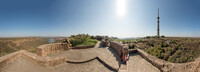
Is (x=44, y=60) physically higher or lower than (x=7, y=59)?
lower

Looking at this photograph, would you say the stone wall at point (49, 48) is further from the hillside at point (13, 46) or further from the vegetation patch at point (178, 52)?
the hillside at point (13, 46)

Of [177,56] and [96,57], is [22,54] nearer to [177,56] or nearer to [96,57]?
[96,57]

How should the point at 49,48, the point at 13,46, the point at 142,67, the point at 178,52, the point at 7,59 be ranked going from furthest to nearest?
1. the point at 13,46
2. the point at 178,52
3. the point at 49,48
4. the point at 7,59
5. the point at 142,67

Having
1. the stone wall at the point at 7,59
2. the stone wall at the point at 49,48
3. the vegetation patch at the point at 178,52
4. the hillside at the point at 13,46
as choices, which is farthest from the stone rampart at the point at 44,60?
the hillside at the point at 13,46

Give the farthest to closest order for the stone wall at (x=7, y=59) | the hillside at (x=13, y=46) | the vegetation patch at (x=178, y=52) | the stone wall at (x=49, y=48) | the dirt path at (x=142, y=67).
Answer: the hillside at (x=13, y=46) < the vegetation patch at (x=178, y=52) < the stone wall at (x=49, y=48) < the stone wall at (x=7, y=59) < the dirt path at (x=142, y=67)

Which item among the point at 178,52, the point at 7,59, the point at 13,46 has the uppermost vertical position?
the point at 7,59

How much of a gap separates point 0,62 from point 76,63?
530cm

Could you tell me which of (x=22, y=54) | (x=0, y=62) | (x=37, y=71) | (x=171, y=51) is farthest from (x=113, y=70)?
(x=171, y=51)

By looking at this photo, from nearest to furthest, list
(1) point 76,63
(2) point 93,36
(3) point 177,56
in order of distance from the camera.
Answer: (1) point 76,63
(3) point 177,56
(2) point 93,36

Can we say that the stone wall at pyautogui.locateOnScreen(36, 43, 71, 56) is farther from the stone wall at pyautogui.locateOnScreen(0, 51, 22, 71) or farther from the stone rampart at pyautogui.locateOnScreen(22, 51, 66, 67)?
the stone wall at pyautogui.locateOnScreen(0, 51, 22, 71)

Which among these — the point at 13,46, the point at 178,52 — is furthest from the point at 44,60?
the point at 13,46

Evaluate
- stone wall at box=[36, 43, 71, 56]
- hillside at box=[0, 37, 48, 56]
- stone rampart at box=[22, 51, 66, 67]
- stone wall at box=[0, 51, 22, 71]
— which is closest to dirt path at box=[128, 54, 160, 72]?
stone rampart at box=[22, 51, 66, 67]

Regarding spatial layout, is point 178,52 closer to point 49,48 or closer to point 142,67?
point 142,67

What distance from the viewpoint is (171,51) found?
2002cm
